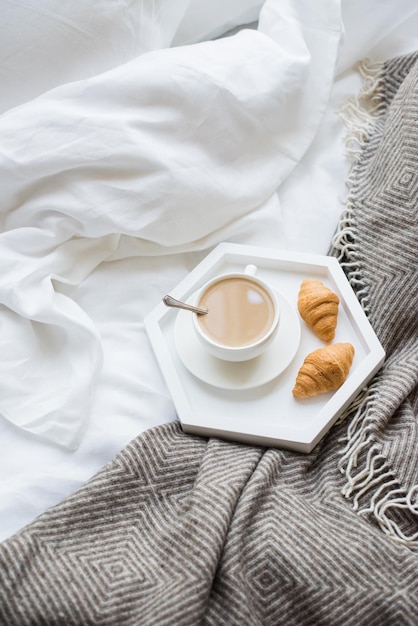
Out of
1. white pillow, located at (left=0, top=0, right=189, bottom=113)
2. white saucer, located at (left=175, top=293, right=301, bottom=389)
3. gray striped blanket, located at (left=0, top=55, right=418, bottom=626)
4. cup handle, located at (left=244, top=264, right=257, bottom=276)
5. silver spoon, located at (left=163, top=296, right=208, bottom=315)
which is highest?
white pillow, located at (left=0, top=0, right=189, bottom=113)

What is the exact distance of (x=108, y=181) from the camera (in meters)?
0.77

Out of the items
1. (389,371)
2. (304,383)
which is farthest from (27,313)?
(389,371)

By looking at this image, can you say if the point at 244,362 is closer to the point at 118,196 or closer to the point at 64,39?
the point at 118,196

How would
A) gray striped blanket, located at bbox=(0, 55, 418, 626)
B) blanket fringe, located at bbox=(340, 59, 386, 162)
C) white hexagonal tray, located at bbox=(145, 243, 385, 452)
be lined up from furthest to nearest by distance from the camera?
blanket fringe, located at bbox=(340, 59, 386, 162)
white hexagonal tray, located at bbox=(145, 243, 385, 452)
gray striped blanket, located at bbox=(0, 55, 418, 626)

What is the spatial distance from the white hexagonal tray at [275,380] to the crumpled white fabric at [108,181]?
0.07m

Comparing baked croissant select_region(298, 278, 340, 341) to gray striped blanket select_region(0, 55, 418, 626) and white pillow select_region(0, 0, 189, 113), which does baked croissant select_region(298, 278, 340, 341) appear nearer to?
gray striped blanket select_region(0, 55, 418, 626)

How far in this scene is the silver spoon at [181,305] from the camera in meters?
0.72

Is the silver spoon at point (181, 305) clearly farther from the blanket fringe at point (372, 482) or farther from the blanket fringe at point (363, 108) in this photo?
the blanket fringe at point (363, 108)

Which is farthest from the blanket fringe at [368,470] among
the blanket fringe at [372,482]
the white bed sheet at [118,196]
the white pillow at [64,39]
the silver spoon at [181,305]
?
the white pillow at [64,39]

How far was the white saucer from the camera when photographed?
28.1 inches

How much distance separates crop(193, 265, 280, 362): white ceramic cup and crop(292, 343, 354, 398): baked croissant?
0.05 metres

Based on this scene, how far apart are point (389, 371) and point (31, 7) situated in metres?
0.61

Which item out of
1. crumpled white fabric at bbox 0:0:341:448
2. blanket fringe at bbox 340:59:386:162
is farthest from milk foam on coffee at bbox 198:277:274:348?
blanket fringe at bbox 340:59:386:162

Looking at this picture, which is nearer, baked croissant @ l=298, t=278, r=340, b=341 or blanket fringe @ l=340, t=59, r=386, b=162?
baked croissant @ l=298, t=278, r=340, b=341
